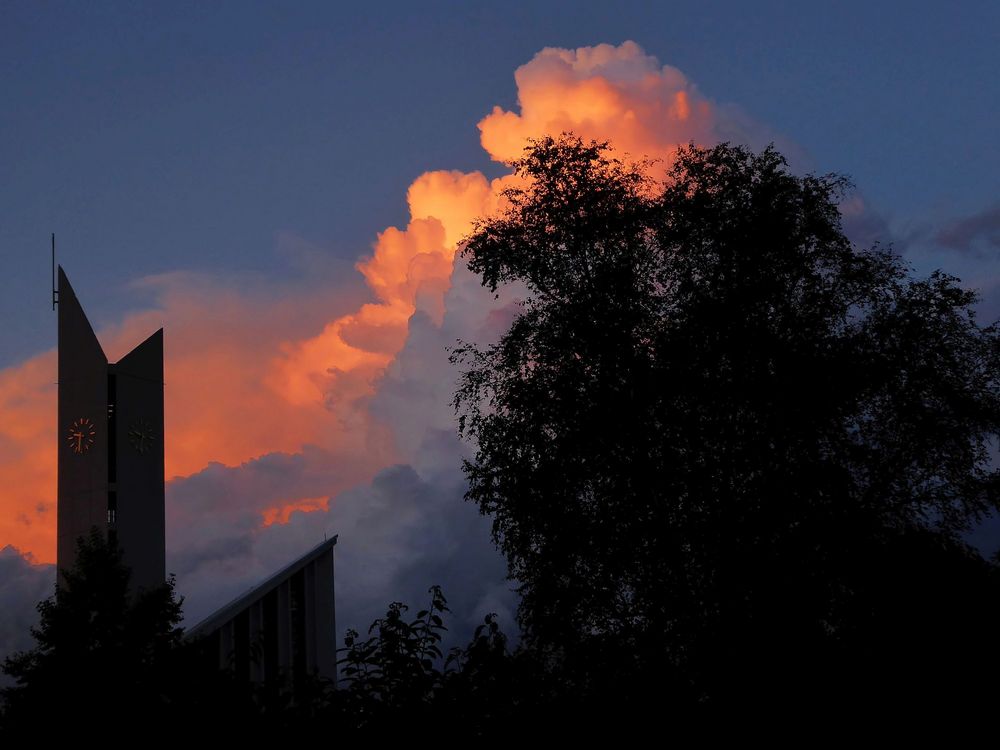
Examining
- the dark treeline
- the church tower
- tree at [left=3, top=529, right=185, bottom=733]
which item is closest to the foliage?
tree at [left=3, top=529, right=185, bottom=733]

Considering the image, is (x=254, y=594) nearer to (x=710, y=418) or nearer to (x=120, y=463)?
(x=120, y=463)

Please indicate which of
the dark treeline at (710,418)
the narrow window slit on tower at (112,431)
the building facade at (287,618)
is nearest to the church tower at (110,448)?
the narrow window slit on tower at (112,431)

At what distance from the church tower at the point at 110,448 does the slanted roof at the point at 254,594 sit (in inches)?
178

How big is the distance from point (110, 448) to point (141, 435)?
71.7 inches

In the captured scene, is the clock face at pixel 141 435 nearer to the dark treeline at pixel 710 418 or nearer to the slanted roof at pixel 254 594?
the slanted roof at pixel 254 594

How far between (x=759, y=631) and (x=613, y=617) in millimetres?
4135

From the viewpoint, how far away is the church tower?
135ft

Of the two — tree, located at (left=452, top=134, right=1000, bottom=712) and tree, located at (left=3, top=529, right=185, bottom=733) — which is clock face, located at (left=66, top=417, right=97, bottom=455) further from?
tree, located at (left=3, top=529, right=185, bottom=733)

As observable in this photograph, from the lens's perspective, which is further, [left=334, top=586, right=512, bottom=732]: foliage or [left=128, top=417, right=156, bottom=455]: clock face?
[left=128, top=417, right=156, bottom=455]: clock face

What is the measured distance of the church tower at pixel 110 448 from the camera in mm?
41125

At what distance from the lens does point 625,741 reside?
820 cm

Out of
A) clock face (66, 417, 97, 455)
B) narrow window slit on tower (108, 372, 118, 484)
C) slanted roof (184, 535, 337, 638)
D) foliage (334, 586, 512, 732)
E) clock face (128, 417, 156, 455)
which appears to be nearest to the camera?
foliage (334, 586, 512, 732)

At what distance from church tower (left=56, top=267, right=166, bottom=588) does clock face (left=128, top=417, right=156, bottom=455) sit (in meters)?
0.04

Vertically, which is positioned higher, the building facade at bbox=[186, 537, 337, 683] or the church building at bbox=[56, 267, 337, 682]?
the church building at bbox=[56, 267, 337, 682]
